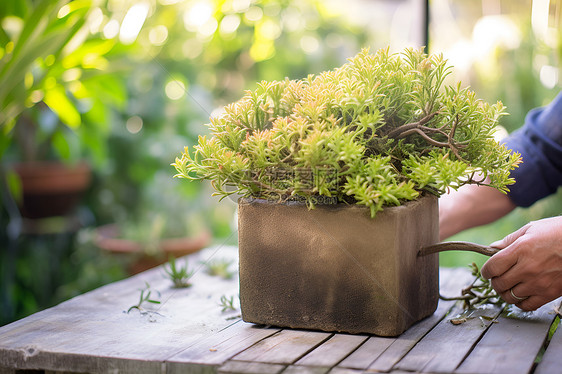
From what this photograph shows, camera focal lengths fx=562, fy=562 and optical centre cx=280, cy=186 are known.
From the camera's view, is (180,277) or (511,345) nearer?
(511,345)

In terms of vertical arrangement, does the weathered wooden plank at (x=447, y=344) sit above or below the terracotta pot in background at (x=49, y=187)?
below

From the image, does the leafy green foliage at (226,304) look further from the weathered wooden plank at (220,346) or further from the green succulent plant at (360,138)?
the green succulent plant at (360,138)

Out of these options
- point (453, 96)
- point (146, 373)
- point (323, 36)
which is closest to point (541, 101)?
point (323, 36)

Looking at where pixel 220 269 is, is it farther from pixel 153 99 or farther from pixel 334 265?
pixel 153 99

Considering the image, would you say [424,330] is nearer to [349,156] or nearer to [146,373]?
[349,156]

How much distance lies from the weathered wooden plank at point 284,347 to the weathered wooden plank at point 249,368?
1 cm

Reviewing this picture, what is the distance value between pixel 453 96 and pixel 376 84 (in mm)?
139

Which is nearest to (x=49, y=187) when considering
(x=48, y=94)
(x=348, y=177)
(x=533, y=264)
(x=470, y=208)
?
(x=48, y=94)

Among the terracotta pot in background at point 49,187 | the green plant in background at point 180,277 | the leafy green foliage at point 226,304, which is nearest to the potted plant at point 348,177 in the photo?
the leafy green foliage at point 226,304

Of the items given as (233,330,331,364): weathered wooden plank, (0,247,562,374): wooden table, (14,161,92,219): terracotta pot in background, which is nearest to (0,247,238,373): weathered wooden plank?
(0,247,562,374): wooden table

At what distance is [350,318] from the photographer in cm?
81

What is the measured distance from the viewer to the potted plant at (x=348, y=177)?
765 millimetres

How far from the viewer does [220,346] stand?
0.78 m

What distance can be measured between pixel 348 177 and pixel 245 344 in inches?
10.7
